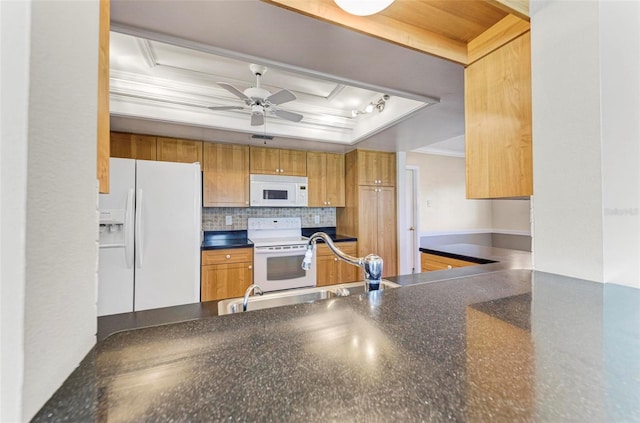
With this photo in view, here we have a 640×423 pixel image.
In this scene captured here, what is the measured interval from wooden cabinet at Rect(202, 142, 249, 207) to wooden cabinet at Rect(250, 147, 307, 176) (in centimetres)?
13

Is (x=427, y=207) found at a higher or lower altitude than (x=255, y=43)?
lower

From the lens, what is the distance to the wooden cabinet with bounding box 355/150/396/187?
3.57 m

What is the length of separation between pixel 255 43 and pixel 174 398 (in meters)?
1.46

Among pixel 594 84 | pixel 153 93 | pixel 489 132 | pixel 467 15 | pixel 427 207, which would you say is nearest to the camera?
pixel 594 84

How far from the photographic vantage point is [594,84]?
0.93 m

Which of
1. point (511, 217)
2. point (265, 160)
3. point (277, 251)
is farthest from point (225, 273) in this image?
point (511, 217)

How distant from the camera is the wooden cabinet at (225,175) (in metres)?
3.11

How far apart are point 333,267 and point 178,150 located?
2.40 metres

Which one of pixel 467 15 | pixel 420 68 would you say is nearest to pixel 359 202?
pixel 420 68

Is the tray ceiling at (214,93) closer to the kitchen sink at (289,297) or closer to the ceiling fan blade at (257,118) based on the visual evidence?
the ceiling fan blade at (257,118)

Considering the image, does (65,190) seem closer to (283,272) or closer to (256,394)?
(256,394)

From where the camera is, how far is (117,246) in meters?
2.06

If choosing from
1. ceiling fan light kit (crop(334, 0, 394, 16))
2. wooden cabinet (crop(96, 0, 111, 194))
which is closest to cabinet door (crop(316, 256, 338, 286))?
ceiling fan light kit (crop(334, 0, 394, 16))

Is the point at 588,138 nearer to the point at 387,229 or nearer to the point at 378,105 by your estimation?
the point at 378,105
